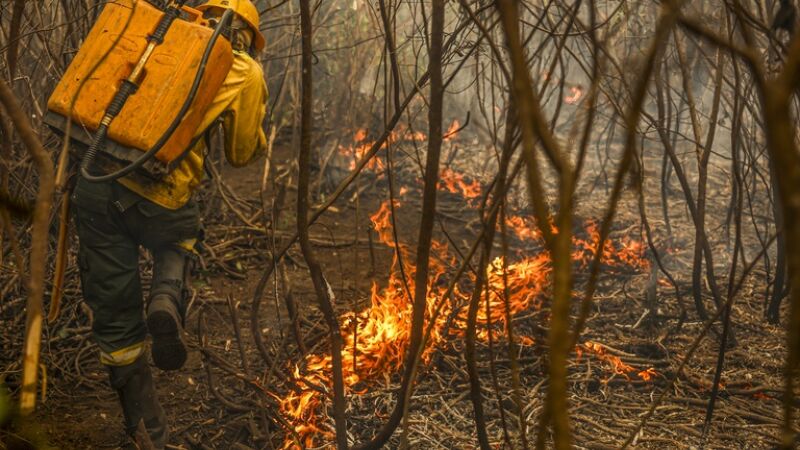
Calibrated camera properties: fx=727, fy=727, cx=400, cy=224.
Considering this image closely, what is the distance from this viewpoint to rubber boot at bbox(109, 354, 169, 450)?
318 centimetres

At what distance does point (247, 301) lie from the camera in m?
4.81

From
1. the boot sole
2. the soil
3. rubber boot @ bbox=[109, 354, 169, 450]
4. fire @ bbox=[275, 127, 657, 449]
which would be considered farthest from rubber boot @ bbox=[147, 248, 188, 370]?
fire @ bbox=[275, 127, 657, 449]

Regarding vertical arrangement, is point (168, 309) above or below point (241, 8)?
below

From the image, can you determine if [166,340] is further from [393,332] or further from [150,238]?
[393,332]

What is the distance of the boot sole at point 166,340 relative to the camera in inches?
120

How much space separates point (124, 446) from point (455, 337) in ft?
5.61

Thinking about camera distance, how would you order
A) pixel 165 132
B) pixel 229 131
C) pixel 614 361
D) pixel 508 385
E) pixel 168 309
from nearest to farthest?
1. pixel 165 132
2. pixel 168 309
3. pixel 229 131
4. pixel 508 385
5. pixel 614 361

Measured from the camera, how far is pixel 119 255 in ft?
10.3

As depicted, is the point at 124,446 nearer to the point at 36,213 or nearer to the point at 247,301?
the point at 247,301

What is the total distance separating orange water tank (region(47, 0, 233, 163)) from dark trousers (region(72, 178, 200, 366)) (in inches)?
12.7

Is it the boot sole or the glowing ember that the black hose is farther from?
the glowing ember

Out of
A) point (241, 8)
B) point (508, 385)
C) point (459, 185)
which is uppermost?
point (241, 8)

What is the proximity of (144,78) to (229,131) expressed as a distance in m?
0.46

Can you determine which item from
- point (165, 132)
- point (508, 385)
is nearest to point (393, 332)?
point (508, 385)
